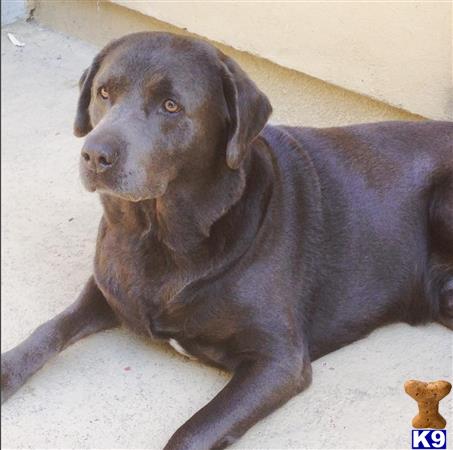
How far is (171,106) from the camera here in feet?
10.4

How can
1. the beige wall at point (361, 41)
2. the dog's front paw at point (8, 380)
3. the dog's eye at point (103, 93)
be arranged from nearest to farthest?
the dog's eye at point (103, 93) → the dog's front paw at point (8, 380) → the beige wall at point (361, 41)

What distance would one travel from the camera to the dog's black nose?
304 centimetres

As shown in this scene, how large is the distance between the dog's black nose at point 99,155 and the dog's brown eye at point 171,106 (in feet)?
0.74

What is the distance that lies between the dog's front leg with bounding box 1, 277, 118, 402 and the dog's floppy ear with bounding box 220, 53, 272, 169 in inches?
30.5

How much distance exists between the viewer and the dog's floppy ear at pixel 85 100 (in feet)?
11.3

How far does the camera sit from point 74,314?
143 inches

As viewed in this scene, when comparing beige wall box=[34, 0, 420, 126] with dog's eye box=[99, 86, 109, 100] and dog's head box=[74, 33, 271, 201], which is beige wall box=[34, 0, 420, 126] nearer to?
dog's head box=[74, 33, 271, 201]

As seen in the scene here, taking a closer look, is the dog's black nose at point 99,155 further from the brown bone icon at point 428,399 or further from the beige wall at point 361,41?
the beige wall at point 361,41

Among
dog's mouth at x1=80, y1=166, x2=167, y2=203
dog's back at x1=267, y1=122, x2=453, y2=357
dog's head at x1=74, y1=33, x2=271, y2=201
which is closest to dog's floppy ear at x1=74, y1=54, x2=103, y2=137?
dog's head at x1=74, y1=33, x2=271, y2=201

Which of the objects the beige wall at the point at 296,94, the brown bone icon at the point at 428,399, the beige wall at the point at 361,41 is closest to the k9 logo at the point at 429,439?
the brown bone icon at the point at 428,399

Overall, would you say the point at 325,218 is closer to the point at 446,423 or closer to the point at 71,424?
the point at 446,423

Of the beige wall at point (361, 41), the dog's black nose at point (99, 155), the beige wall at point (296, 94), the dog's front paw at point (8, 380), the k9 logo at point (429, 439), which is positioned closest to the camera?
the dog's black nose at point (99, 155)

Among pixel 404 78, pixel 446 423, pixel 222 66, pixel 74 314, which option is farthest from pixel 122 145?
pixel 404 78

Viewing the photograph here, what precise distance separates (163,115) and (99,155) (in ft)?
0.79
